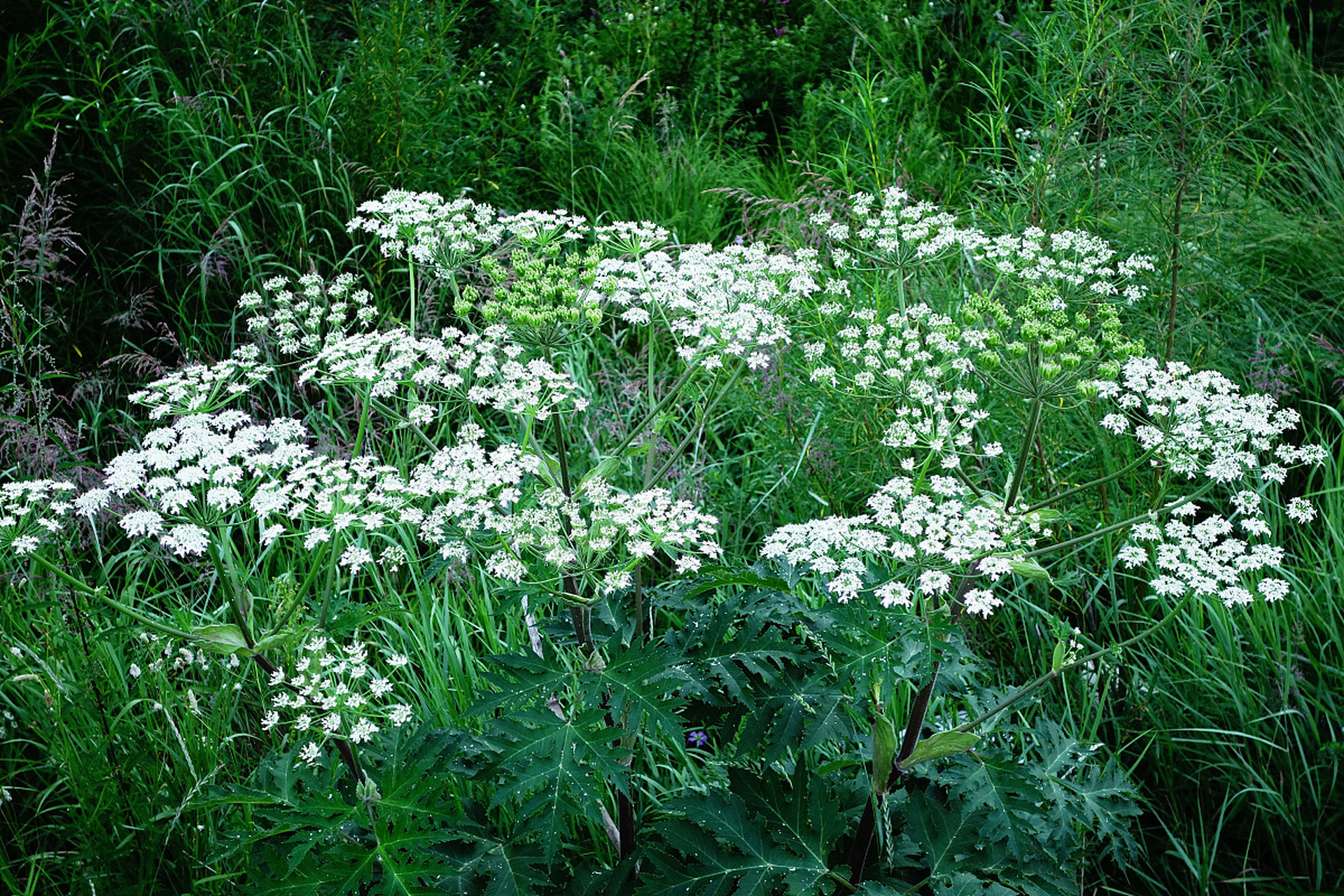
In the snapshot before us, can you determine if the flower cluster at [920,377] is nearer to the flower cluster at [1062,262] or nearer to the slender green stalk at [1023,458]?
the slender green stalk at [1023,458]

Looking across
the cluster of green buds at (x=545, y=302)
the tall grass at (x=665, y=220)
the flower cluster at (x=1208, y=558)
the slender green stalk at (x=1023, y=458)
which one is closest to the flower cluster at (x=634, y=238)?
the cluster of green buds at (x=545, y=302)

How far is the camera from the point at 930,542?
222cm

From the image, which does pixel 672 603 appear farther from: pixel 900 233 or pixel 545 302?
pixel 900 233

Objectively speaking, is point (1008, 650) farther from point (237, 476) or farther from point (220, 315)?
point (220, 315)

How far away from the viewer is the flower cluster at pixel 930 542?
2.19 metres

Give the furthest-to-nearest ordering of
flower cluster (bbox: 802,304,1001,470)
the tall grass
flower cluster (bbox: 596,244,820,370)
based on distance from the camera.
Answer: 1. the tall grass
2. flower cluster (bbox: 596,244,820,370)
3. flower cluster (bbox: 802,304,1001,470)

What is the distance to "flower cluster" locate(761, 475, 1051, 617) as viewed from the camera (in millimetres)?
2186

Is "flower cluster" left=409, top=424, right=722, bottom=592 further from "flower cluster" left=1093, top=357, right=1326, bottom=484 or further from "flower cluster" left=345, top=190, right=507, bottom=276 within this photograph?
"flower cluster" left=1093, top=357, right=1326, bottom=484

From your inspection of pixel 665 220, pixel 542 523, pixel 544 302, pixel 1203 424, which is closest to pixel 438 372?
pixel 544 302

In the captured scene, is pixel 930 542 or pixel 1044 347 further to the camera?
pixel 1044 347

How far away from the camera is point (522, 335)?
2.67 meters

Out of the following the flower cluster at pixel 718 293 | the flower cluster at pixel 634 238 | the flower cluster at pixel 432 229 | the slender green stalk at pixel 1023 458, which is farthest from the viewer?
the flower cluster at pixel 634 238

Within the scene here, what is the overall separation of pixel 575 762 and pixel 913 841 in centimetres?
96

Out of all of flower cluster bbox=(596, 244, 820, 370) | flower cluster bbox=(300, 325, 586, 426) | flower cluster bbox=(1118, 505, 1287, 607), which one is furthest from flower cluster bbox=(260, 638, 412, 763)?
flower cluster bbox=(1118, 505, 1287, 607)
